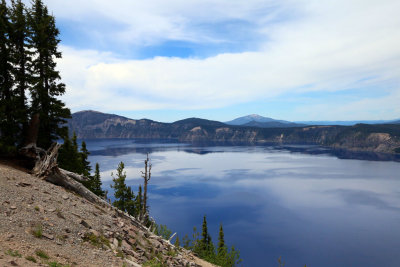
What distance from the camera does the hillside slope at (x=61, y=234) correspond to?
10062 millimetres

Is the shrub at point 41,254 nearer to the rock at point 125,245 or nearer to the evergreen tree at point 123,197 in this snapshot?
the rock at point 125,245

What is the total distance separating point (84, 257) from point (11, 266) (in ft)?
10.7

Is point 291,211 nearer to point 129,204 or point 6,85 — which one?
point 129,204

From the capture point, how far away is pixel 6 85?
2273 centimetres

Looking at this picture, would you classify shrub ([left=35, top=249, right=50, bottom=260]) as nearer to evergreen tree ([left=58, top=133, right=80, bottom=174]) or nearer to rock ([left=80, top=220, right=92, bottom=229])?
rock ([left=80, top=220, right=92, bottom=229])

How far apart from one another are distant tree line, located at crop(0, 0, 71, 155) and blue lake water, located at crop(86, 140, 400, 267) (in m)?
52.8

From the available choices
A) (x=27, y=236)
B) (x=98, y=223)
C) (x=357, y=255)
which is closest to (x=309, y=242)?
(x=357, y=255)

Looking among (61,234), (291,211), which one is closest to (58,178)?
(61,234)

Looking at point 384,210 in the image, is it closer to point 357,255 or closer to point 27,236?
point 357,255

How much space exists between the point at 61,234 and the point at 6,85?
18527mm

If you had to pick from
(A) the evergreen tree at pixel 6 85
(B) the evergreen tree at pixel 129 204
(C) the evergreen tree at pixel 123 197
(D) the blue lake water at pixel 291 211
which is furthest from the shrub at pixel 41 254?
(D) the blue lake water at pixel 291 211

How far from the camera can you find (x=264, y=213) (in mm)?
87062

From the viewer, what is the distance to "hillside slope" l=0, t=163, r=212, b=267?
10062 mm

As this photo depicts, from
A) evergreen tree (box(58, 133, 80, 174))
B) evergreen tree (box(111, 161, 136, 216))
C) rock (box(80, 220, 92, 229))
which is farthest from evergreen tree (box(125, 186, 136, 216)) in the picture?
rock (box(80, 220, 92, 229))
